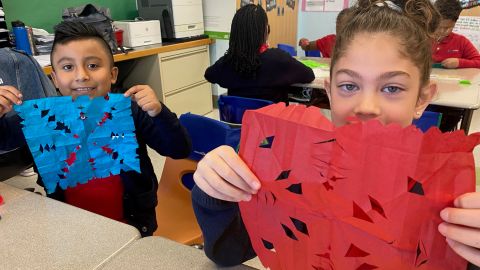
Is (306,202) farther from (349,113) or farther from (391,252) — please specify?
(349,113)

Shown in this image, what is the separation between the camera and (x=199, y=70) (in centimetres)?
399

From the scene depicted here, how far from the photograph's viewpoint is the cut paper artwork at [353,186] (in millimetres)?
464

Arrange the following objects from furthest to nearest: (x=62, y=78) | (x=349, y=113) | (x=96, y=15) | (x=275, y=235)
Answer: (x=96, y=15), (x=62, y=78), (x=349, y=113), (x=275, y=235)

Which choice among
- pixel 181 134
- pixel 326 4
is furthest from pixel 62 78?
pixel 326 4

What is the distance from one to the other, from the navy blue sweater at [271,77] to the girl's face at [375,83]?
54.3 inches

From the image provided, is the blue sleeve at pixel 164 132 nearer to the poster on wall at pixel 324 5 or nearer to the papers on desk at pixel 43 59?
the papers on desk at pixel 43 59

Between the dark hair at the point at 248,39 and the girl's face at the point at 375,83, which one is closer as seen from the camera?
the girl's face at the point at 375,83

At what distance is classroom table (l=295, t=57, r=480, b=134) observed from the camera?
1773 mm

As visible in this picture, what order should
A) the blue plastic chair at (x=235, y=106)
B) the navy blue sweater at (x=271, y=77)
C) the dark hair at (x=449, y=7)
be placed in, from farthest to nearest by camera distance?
the dark hair at (x=449, y=7)
the navy blue sweater at (x=271, y=77)
the blue plastic chair at (x=235, y=106)

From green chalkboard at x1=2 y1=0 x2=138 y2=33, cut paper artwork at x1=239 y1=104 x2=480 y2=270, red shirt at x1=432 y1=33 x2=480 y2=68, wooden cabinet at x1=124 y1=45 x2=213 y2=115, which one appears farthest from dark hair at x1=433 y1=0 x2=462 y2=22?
green chalkboard at x1=2 y1=0 x2=138 y2=33

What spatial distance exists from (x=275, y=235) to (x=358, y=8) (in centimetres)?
68

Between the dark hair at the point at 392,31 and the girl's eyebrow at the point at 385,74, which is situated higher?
the dark hair at the point at 392,31

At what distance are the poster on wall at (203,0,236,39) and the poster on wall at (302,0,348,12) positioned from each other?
73.9 inches

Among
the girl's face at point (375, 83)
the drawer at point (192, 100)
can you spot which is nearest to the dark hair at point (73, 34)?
the girl's face at point (375, 83)
